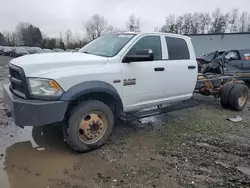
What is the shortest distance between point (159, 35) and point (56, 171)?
3.33m

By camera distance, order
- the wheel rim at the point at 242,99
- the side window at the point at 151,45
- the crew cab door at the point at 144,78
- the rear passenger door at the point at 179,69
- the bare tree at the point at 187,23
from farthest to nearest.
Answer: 1. the bare tree at the point at 187,23
2. the wheel rim at the point at 242,99
3. the rear passenger door at the point at 179,69
4. the side window at the point at 151,45
5. the crew cab door at the point at 144,78

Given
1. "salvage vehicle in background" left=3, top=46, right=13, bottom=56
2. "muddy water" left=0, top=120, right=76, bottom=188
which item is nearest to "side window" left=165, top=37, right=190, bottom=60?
"muddy water" left=0, top=120, right=76, bottom=188

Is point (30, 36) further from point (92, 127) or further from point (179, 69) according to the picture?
point (92, 127)

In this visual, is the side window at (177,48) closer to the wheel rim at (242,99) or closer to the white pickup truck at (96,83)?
the white pickup truck at (96,83)

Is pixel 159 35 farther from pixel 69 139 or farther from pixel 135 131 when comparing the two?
pixel 69 139

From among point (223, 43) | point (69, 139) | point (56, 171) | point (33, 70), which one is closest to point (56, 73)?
point (33, 70)

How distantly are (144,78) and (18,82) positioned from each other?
7.25ft

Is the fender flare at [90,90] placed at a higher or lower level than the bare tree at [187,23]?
lower

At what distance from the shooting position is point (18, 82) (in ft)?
12.5

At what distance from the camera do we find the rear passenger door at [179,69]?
5266mm

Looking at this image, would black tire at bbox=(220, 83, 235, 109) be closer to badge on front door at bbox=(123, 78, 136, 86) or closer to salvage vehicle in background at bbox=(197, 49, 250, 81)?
salvage vehicle in background at bbox=(197, 49, 250, 81)

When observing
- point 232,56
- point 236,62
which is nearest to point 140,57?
point 236,62

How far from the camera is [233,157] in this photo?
420 centimetres

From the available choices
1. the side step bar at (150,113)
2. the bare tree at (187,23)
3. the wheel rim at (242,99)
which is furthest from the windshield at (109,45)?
the bare tree at (187,23)
